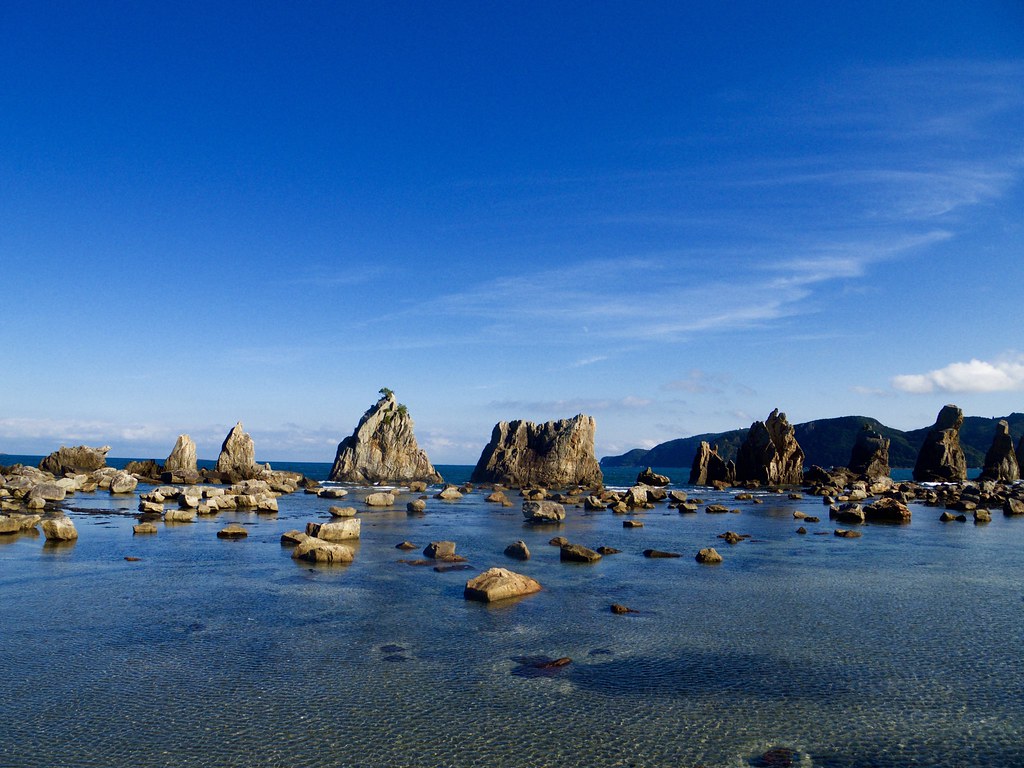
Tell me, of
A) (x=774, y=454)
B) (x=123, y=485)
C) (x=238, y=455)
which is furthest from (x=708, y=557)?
(x=774, y=454)

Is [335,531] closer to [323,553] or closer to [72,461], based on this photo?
[323,553]

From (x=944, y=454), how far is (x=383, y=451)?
117 metres

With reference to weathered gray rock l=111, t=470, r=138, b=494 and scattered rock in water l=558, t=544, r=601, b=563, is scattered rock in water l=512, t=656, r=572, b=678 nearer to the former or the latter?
scattered rock in water l=558, t=544, r=601, b=563

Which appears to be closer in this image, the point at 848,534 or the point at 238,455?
the point at 848,534

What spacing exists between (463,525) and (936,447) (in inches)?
5028

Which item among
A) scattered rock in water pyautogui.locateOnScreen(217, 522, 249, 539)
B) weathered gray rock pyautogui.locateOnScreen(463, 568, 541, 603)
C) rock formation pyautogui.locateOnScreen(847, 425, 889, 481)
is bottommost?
scattered rock in water pyautogui.locateOnScreen(217, 522, 249, 539)

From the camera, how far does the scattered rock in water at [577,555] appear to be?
31.5 metres

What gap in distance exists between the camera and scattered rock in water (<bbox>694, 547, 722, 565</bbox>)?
31570 millimetres

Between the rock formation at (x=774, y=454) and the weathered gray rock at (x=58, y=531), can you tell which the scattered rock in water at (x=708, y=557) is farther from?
the rock formation at (x=774, y=454)

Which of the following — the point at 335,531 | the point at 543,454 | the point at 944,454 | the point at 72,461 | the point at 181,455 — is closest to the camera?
the point at 335,531

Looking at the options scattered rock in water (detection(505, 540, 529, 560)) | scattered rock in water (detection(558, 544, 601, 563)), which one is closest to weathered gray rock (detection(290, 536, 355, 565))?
scattered rock in water (detection(505, 540, 529, 560))

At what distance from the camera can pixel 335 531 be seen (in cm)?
3594

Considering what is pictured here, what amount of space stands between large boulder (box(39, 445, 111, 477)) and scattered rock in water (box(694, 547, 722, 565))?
97.6 m

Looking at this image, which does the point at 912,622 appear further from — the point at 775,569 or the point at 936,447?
the point at 936,447
